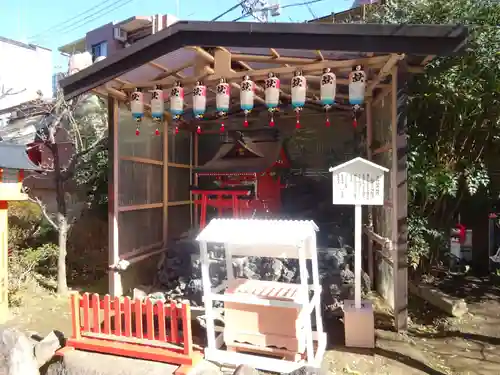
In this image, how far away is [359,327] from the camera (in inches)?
206

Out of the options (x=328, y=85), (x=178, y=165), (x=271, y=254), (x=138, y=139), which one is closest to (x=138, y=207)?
(x=138, y=139)

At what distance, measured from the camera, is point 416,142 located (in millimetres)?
6973

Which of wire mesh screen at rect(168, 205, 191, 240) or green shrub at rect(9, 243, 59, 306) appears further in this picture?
wire mesh screen at rect(168, 205, 191, 240)

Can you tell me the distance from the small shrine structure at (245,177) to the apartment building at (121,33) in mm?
16540

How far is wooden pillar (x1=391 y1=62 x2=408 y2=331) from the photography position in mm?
5492

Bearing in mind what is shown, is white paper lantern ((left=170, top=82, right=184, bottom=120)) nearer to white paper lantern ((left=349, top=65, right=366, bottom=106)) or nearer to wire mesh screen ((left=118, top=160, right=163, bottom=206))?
wire mesh screen ((left=118, top=160, right=163, bottom=206))

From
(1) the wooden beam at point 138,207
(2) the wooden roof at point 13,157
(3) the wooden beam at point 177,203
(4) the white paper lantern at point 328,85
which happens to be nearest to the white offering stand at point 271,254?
(4) the white paper lantern at point 328,85

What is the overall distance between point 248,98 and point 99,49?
71.2 feet

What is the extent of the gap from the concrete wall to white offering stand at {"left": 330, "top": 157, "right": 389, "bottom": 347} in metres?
17.7

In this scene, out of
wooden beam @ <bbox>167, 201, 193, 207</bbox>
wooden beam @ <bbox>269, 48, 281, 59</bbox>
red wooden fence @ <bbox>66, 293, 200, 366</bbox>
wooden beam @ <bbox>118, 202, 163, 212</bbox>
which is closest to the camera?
red wooden fence @ <bbox>66, 293, 200, 366</bbox>

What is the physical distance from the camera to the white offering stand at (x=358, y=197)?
5.13m

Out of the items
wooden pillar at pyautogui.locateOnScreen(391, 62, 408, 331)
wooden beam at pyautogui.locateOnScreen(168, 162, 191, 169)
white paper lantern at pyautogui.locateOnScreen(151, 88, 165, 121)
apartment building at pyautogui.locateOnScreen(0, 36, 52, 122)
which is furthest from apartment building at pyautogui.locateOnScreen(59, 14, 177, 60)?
wooden pillar at pyautogui.locateOnScreen(391, 62, 408, 331)

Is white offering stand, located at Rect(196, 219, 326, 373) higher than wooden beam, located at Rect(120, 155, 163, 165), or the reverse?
wooden beam, located at Rect(120, 155, 163, 165)

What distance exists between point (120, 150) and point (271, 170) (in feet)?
10.3
